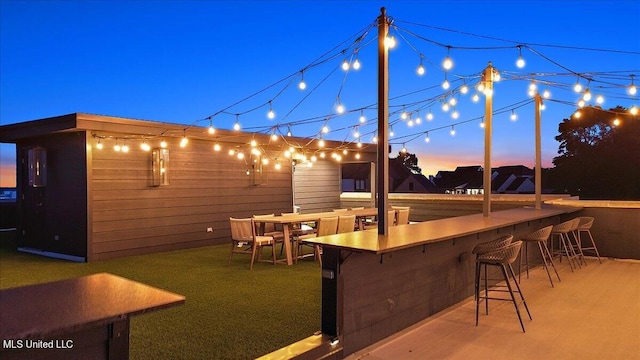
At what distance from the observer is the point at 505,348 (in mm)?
3459

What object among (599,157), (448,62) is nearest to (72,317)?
(448,62)

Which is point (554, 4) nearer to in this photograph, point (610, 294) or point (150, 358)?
point (610, 294)

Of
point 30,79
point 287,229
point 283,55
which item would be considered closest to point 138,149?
point 287,229

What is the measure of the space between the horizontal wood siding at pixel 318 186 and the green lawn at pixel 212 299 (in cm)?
457

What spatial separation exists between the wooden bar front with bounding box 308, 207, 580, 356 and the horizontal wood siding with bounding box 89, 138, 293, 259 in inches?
210

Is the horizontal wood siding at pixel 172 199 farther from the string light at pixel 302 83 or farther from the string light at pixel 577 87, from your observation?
the string light at pixel 577 87

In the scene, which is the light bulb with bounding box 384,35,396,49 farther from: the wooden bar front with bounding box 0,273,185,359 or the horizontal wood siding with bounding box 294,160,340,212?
the horizontal wood siding with bounding box 294,160,340,212

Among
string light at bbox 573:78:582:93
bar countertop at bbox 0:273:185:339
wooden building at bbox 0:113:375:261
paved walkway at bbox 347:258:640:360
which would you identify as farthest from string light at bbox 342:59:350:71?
wooden building at bbox 0:113:375:261

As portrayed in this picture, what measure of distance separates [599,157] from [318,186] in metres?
11.4

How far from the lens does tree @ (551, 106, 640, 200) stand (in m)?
16.5

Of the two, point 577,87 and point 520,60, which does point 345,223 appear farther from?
point 577,87

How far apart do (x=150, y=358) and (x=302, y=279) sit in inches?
108

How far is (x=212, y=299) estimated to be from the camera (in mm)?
4848

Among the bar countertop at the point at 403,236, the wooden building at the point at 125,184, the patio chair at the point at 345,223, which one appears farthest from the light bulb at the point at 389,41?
the wooden building at the point at 125,184
